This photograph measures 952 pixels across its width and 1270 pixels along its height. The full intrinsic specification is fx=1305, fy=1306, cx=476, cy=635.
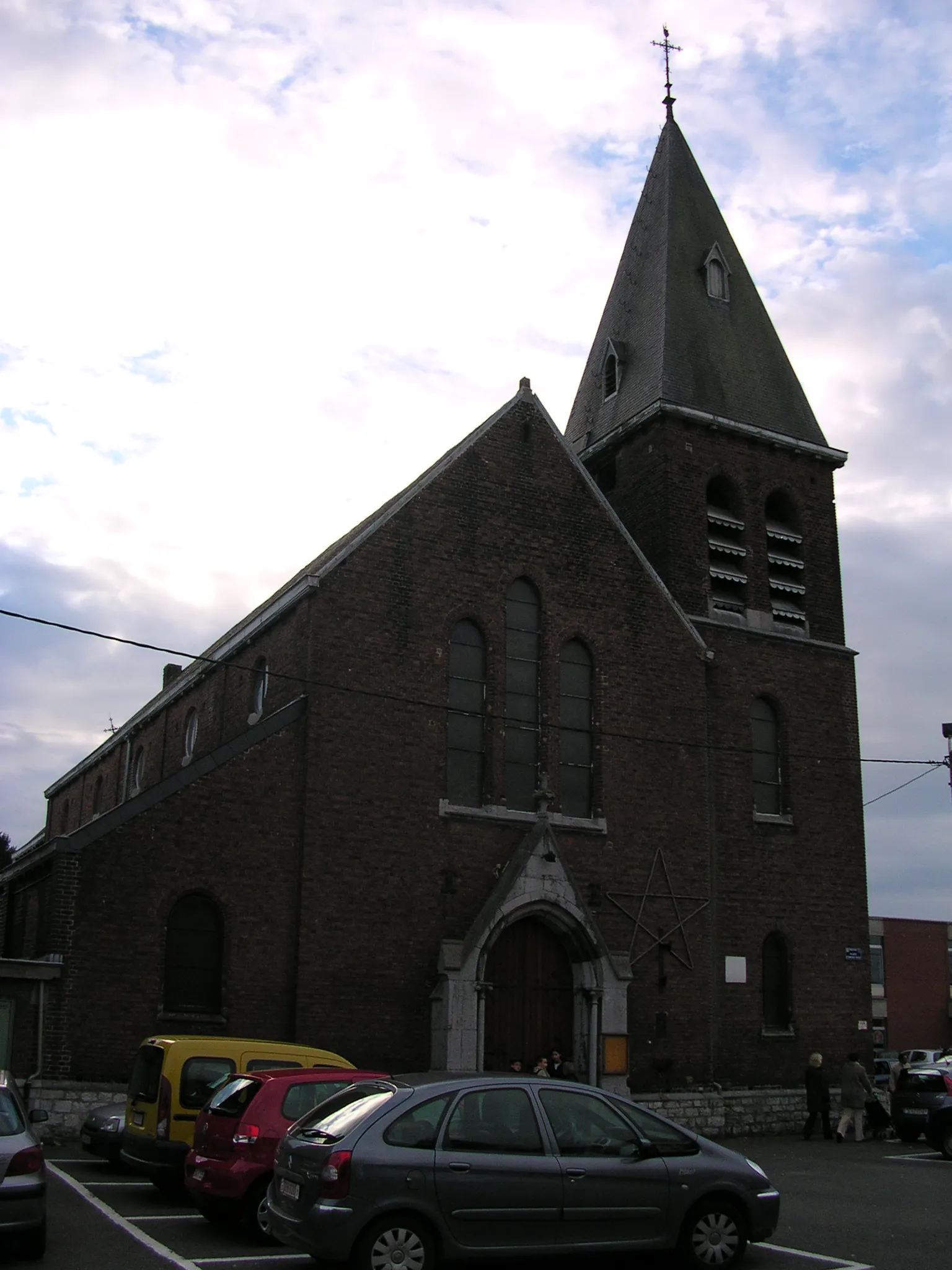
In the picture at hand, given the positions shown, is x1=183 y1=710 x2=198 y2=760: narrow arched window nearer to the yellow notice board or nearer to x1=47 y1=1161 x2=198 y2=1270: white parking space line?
the yellow notice board

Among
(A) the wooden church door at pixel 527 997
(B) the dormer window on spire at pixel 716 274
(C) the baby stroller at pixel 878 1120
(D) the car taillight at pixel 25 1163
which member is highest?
(B) the dormer window on spire at pixel 716 274

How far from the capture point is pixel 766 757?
2531 centimetres

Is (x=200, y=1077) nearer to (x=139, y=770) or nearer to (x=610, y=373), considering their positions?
(x=610, y=373)

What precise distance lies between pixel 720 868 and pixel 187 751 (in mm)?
11642

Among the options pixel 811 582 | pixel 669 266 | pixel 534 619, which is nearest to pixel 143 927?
pixel 534 619

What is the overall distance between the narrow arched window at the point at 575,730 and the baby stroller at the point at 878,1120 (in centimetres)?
673

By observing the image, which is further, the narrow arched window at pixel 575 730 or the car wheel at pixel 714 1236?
the narrow arched window at pixel 575 730

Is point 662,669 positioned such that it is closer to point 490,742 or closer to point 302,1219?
point 490,742

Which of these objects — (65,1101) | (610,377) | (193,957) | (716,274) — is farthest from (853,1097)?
(716,274)

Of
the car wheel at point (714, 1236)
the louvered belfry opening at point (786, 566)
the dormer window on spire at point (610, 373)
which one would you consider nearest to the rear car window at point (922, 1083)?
the louvered belfry opening at point (786, 566)

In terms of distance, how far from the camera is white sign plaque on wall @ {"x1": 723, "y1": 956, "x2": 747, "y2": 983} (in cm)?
2323

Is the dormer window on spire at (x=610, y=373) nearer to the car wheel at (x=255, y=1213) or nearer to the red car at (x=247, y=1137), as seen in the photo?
the red car at (x=247, y=1137)

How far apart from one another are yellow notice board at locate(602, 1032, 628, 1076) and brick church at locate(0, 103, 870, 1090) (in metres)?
0.06

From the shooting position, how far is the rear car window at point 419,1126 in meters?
9.25
